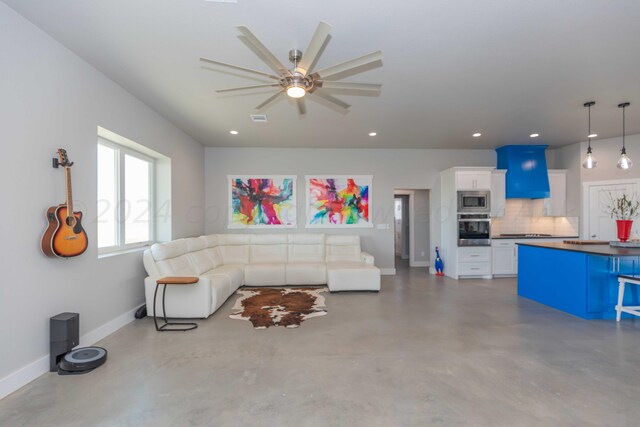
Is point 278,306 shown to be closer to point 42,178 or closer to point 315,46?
point 42,178

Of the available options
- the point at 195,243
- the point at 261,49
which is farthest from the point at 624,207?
the point at 195,243

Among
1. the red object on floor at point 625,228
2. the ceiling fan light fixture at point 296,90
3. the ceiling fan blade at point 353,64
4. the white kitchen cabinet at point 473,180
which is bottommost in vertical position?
the red object on floor at point 625,228

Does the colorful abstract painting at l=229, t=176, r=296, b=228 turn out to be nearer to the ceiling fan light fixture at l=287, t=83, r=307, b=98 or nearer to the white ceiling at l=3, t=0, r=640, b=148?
the white ceiling at l=3, t=0, r=640, b=148

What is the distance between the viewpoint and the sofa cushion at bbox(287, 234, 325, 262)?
241 inches

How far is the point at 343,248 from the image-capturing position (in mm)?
6152

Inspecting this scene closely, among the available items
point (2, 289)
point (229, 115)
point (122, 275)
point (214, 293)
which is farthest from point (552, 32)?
point (122, 275)

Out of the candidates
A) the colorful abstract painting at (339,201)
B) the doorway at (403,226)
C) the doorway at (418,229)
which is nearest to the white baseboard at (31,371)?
the colorful abstract painting at (339,201)

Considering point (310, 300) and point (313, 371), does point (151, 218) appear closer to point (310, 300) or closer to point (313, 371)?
point (310, 300)

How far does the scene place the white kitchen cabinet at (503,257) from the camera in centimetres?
630

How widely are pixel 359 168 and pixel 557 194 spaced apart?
4435 millimetres

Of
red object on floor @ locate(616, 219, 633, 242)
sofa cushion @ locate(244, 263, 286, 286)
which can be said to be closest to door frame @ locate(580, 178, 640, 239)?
red object on floor @ locate(616, 219, 633, 242)

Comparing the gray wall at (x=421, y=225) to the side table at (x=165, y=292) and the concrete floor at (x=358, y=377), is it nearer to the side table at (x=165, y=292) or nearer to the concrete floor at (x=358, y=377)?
the concrete floor at (x=358, y=377)

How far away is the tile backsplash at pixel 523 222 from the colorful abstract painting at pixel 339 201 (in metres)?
2.99

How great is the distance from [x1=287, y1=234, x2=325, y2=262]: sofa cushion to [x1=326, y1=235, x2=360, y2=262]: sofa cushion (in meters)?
0.15
